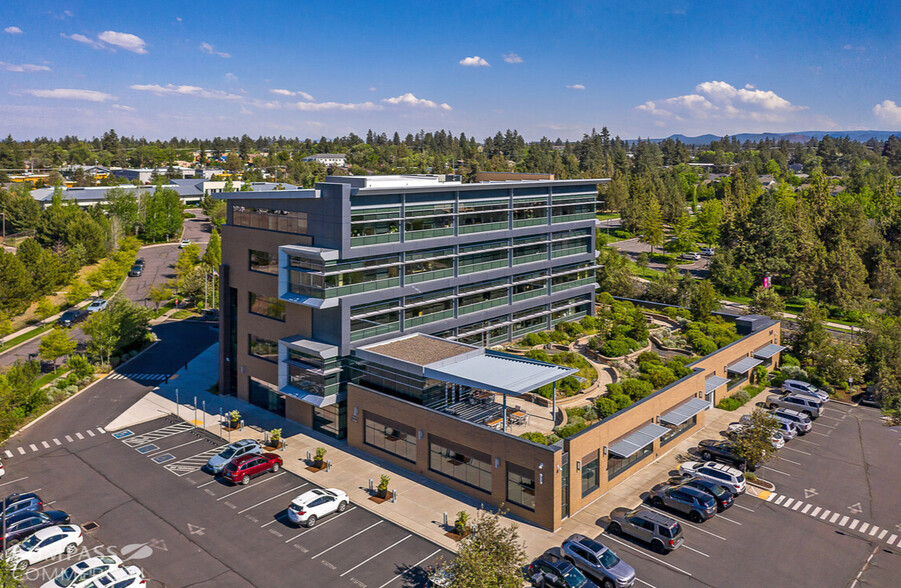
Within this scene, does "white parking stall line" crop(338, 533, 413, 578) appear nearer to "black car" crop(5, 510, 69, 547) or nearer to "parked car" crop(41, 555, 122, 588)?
"parked car" crop(41, 555, 122, 588)

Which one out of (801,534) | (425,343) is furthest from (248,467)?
(801,534)

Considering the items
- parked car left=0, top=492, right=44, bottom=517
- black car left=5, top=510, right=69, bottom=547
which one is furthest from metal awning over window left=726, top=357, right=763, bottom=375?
parked car left=0, top=492, right=44, bottom=517

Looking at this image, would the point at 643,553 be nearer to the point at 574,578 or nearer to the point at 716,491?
the point at 574,578

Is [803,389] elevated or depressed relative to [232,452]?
elevated

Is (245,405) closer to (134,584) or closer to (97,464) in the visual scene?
(97,464)

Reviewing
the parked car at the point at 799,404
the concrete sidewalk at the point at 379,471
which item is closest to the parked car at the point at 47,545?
the concrete sidewalk at the point at 379,471

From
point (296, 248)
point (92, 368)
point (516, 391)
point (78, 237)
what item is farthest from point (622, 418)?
point (78, 237)
